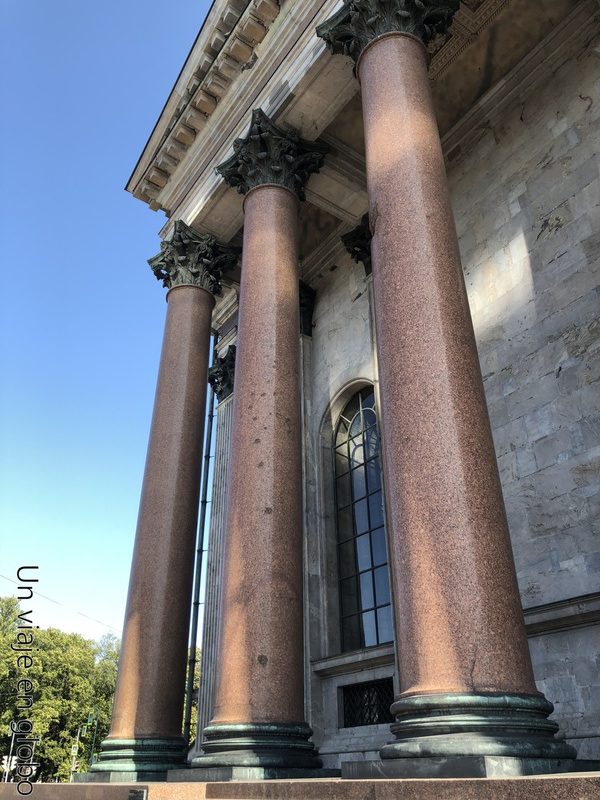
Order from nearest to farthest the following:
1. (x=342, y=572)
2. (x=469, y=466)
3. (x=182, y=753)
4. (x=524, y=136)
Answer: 1. (x=469, y=466)
2. (x=182, y=753)
3. (x=524, y=136)
4. (x=342, y=572)

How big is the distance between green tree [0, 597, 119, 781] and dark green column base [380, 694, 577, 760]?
36892mm

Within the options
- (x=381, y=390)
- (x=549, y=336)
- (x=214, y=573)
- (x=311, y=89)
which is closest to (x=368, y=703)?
(x=214, y=573)

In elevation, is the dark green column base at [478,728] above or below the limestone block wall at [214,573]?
below

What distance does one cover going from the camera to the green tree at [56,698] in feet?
125

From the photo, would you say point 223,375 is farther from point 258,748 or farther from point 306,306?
point 258,748

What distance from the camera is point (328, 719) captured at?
1284cm

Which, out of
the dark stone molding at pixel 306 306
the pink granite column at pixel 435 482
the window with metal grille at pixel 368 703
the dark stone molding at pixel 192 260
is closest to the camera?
the pink granite column at pixel 435 482

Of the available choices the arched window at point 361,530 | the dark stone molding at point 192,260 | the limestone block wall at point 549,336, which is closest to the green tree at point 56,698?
the arched window at point 361,530

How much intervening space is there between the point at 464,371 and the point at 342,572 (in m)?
8.61

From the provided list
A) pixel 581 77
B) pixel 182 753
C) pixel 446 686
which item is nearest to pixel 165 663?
pixel 182 753

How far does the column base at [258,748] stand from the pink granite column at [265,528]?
1 centimetres

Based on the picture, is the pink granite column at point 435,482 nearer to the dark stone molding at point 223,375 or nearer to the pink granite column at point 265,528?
the pink granite column at point 265,528

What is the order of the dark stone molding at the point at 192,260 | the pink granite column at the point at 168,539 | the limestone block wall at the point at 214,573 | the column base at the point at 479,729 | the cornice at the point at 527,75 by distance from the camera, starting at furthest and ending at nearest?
1. the limestone block wall at the point at 214,573
2. the dark stone molding at the point at 192,260
3. the cornice at the point at 527,75
4. the pink granite column at the point at 168,539
5. the column base at the point at 479,729

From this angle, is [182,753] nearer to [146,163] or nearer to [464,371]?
[464,371]
